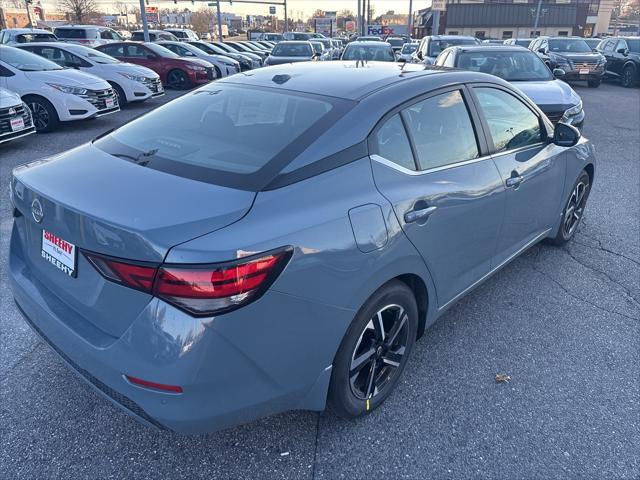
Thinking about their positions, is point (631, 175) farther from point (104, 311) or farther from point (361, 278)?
point (104, 311)

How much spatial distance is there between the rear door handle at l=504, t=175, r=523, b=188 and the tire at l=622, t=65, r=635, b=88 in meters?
18.8

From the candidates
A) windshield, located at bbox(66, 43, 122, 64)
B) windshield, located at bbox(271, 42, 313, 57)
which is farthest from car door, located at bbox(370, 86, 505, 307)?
windshield, located at bbox(271, 42, 313, 57)

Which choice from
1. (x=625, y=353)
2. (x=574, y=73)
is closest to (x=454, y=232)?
(x=625, y=353)

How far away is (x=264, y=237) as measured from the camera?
5.98 ft

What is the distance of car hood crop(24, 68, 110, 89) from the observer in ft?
29.9

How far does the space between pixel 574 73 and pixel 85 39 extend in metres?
19.7

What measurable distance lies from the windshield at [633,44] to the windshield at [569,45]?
2463mm

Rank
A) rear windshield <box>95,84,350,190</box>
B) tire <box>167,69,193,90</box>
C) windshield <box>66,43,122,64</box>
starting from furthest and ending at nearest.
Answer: tire <box>167,69,193,90</box> < windshield <box>66,43,122,64</box> < rear windshield <box>95,84,350,190</box>

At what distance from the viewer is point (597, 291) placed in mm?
3906

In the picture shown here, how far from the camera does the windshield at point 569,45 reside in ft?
59.1

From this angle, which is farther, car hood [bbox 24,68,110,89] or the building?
the building

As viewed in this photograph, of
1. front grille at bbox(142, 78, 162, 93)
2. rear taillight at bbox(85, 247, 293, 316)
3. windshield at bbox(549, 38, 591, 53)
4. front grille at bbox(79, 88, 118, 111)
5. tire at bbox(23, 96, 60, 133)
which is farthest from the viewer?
Result: windshield at bbox(549, 38, 591, 53)

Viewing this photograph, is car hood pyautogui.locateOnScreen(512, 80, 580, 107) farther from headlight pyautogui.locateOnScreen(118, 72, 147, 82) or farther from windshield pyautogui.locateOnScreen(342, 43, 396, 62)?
headlight pyautogui.locateOnScreen(118, 72, 147, 82)

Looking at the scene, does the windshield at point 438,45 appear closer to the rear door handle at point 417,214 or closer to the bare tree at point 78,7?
the rear door handle at point 417,214
